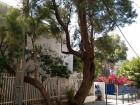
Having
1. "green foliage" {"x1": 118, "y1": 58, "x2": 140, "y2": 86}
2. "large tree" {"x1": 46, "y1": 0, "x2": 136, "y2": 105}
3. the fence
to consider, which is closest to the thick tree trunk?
"large tree" {"x1": 46, "y1": 0, "x2": 136, "y2": 105}

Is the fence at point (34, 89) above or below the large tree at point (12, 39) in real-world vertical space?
below

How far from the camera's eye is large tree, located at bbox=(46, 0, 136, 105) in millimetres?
17453

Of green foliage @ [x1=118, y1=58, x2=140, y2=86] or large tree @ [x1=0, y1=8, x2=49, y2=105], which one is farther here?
green foliage @ [x1=118, y1=58, x2=140, y2=86]

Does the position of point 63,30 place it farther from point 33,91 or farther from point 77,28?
point 33,91

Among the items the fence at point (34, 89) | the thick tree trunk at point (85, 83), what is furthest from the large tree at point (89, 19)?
the fence at point (34, 89)

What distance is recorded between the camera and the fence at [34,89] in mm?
15984

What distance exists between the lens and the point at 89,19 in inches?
739

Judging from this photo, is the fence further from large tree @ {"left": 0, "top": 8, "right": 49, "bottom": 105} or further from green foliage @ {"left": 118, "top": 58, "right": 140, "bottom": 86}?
green foliage @ {"left": 118, "top": 58, "right": 140, "bottom": 86}

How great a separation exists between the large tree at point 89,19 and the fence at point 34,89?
5.07 ft

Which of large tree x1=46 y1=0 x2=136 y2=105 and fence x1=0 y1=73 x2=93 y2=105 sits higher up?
large tree x1=46 y1=0 x2=136 y2=105

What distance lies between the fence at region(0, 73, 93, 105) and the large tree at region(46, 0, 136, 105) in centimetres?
155

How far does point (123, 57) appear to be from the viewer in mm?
60812

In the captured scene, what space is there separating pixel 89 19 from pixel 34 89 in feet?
16.3

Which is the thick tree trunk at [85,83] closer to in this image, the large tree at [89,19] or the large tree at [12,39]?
the large tree at [89,19]
